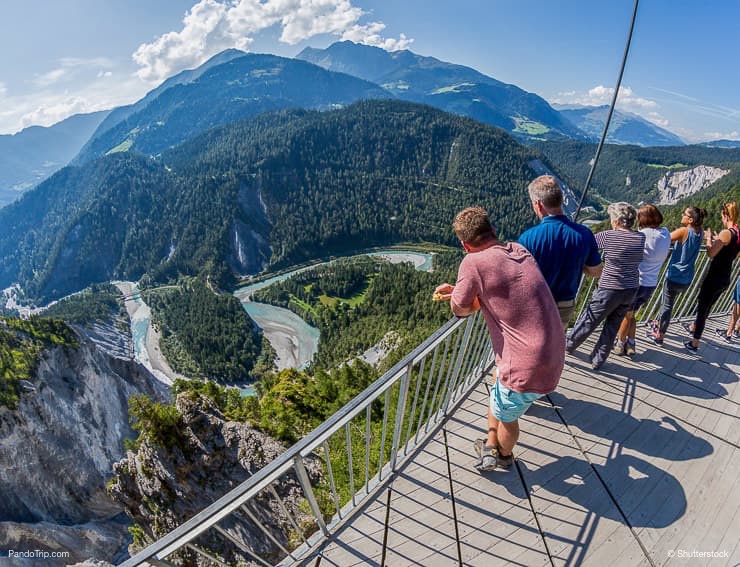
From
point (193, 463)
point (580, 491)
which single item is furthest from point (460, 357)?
point (193, 463)

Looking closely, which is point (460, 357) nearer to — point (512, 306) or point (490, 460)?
point (490, 460)

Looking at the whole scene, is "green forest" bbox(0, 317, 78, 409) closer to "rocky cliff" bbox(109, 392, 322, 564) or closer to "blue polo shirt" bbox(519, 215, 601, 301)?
"rocky cliff" bbox(109, 392, 322, 564)

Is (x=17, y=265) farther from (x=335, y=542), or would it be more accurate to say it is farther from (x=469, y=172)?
(x=335, y=542)

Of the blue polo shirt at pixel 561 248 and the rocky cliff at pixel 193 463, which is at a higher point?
the blue polo shirt at pixel 561 248

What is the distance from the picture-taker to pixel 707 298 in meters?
6.25

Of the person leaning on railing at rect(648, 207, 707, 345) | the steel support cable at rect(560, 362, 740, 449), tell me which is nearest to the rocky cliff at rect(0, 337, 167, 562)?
the steel support cable at rect(560, 362, 740, 449)

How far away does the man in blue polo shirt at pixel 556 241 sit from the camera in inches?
154

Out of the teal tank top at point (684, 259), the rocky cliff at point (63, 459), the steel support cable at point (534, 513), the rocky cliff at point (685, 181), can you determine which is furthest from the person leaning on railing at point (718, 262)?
the rocky cliff at point (685, 181)

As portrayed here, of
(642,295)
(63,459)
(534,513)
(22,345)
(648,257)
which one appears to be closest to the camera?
(534,513)

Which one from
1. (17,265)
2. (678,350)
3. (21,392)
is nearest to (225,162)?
(17,265)

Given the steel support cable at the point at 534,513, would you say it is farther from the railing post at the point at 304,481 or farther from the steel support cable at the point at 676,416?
the steel support cable at the point at 676,416

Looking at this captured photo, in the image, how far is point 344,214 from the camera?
150500 mm

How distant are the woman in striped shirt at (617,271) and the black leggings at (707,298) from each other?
76.6 inches

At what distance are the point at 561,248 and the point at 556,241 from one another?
0.09 metres
